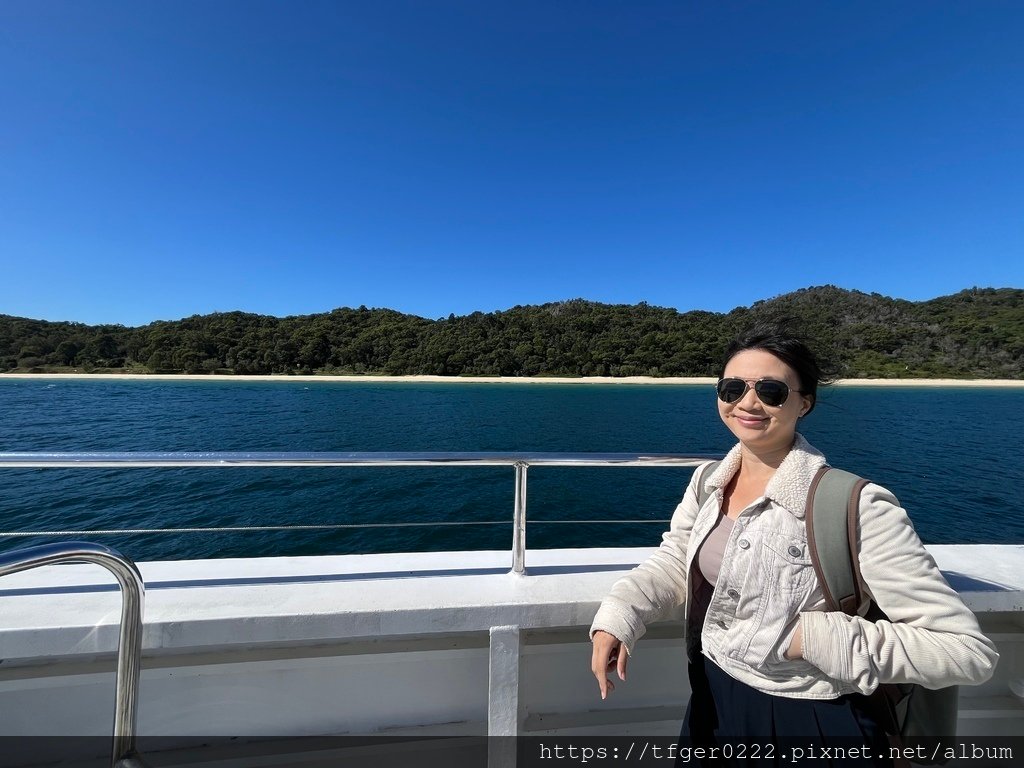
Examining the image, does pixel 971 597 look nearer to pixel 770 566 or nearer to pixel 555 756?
pixel 770 566

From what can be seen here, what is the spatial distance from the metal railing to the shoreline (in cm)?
5482

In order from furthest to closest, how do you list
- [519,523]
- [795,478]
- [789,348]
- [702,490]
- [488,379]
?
[488,379] < [519,523] < [702,490] < [789,348] < [795,478]

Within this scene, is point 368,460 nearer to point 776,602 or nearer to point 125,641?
point 125,641

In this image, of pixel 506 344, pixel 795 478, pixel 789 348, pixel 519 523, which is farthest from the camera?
pixel 506 344

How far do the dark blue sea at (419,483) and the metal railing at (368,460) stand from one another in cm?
41

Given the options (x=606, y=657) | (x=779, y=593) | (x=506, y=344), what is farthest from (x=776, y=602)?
(x=506, y=344)

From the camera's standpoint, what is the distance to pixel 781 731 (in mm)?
881

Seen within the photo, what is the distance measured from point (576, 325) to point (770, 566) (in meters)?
67.7

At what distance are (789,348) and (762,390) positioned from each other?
0.41 ft

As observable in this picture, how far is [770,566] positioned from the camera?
88 cm

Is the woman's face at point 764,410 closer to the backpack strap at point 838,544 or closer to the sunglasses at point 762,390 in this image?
the sunglasses at point 762,390

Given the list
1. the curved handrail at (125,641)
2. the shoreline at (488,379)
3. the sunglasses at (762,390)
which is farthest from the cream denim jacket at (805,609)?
the shoreline at (488,379)

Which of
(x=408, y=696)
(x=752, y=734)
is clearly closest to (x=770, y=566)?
(x=752, y=734)

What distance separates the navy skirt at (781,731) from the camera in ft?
2.77
